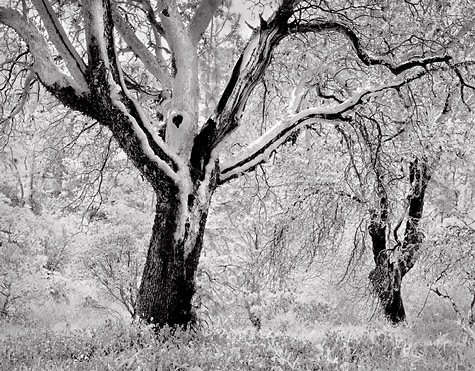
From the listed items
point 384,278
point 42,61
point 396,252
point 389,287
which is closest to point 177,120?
point 42,61

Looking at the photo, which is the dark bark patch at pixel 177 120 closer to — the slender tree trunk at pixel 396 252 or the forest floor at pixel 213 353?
the forest floor at pixel 213 353

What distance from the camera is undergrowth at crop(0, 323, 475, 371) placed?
334 centimetres

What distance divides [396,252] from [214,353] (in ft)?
19.2

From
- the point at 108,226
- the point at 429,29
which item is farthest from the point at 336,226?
the point at 108,226

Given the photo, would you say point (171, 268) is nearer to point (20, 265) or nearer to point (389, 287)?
point (389, 287)

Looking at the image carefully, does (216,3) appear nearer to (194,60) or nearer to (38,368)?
(194,60)

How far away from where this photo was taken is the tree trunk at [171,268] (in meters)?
4.99

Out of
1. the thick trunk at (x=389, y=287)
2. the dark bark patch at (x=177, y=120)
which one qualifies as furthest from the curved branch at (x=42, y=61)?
the thick trunk at (x=389, y=287)

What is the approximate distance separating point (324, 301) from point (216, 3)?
11.3 m

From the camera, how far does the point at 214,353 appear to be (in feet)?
12.5

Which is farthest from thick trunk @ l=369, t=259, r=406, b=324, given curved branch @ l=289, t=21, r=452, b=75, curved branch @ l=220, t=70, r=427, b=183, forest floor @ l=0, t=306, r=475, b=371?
curved branch @ l=289, t=21, r=452, b=75

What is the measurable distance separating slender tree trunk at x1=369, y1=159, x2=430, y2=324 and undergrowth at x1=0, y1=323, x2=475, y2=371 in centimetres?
377

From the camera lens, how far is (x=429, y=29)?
737 centimetres

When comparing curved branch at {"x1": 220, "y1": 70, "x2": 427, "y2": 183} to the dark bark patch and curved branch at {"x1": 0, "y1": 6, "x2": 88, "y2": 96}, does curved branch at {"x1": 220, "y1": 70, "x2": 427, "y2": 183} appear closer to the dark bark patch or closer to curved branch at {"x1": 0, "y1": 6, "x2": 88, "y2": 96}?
the dark bark patch
